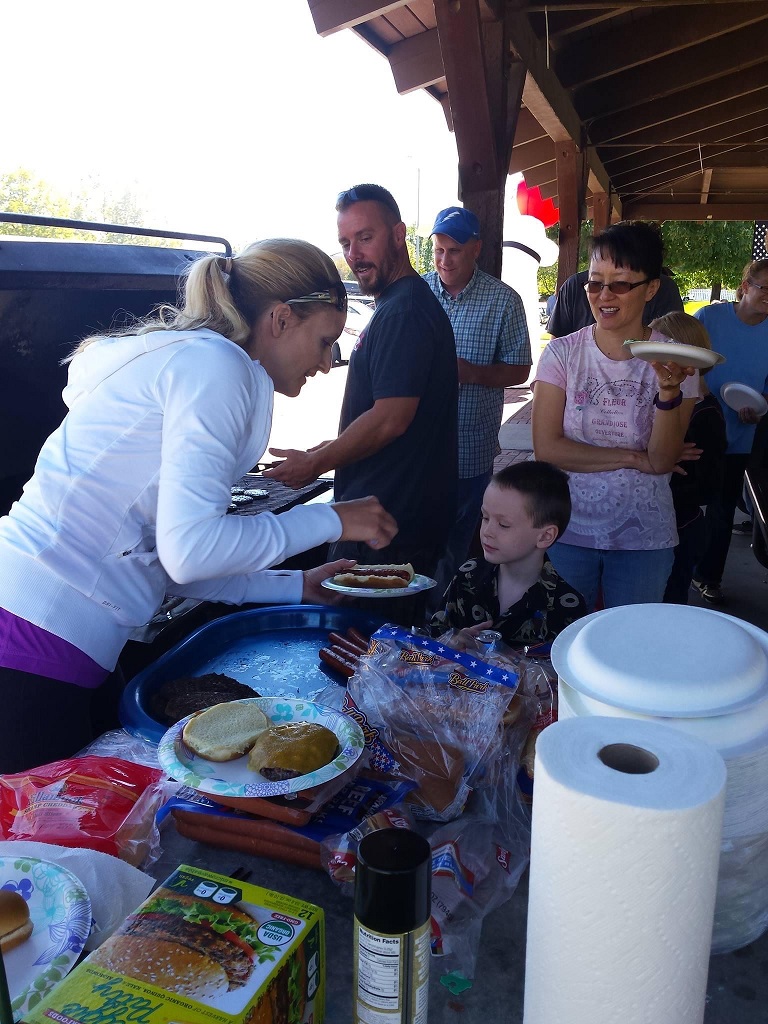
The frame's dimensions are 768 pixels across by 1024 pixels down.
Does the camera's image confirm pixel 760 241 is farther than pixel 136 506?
Yes

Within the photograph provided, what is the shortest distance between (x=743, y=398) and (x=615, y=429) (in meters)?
2.04

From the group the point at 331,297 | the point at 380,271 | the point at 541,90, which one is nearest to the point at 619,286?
the point at 380,271

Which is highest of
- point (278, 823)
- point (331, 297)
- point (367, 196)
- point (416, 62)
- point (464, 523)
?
point (416, 62)

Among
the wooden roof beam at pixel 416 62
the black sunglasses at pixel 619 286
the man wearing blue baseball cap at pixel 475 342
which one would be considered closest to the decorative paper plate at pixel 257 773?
the black sunglasses at pixel 619 286

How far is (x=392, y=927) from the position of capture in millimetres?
763

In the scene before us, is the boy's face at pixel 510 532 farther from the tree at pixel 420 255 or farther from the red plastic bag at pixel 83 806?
the tree at pixel 420 255

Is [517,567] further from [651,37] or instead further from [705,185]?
[705,185]

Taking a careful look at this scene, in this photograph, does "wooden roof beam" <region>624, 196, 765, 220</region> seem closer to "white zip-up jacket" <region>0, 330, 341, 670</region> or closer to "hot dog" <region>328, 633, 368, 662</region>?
"hot dog" <region>328, 633, 368, 662</region>

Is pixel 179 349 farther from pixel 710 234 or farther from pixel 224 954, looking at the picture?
pixel 710 234

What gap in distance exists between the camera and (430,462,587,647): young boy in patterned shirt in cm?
214

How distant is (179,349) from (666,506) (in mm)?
1741

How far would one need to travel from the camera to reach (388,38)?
467 centimetres

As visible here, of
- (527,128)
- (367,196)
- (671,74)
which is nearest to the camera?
(367,196)

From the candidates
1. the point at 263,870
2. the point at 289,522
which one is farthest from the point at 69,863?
the point at 289,522
